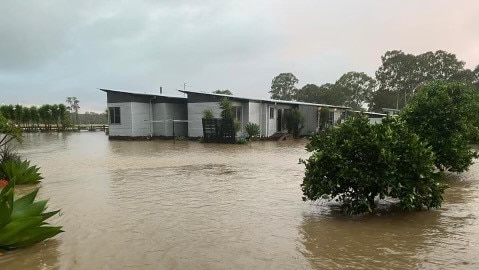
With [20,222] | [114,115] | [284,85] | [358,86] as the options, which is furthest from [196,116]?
[284,85]

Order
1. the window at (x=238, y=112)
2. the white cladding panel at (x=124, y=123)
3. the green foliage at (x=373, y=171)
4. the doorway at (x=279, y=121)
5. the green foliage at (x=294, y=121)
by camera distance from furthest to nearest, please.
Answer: the doorway at (x=279, y=121) → the green foliage at (x=294, y=121) → the white cladding panel at (x=124, y=123) → the window at (x=238, y=112) → the green foliage at (x=373, y=171)

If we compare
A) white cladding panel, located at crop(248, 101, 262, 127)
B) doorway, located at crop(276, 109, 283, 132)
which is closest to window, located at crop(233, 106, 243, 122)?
white cladding panel, located at crop(248, 101, 262, 127)

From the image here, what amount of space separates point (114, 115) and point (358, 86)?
59334mm

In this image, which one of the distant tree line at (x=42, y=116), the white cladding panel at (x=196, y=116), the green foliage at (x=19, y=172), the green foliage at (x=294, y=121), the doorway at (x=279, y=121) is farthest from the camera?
the distant tree line at (x=42, y=116)

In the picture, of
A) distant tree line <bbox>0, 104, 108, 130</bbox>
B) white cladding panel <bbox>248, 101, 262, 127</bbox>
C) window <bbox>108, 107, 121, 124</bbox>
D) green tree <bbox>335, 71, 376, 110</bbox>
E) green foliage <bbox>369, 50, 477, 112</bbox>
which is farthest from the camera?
green tree <bbox>335, 71, 376, 110</bbox>

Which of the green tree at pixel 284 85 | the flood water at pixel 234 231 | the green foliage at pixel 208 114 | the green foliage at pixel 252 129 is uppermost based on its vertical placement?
the green tree at pixel 284 85

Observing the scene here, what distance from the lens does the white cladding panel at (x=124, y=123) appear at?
1145 inches

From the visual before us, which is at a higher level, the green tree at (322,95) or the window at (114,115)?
the green tree at (322,95)

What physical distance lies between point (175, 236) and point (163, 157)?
37.9ft

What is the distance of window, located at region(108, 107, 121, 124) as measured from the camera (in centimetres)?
2975

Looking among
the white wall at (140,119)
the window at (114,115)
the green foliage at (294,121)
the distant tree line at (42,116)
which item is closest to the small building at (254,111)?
the green foliage at (294,121)

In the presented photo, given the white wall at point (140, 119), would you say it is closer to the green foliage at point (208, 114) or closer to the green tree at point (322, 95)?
the green foliage at point (208, 114)

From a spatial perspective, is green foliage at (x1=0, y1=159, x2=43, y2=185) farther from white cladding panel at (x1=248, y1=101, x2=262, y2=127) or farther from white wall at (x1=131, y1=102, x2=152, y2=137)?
white cladding panel at (x1=248, y1=101, x2=262, y2=127)

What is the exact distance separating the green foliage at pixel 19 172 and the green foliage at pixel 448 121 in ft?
34.0
